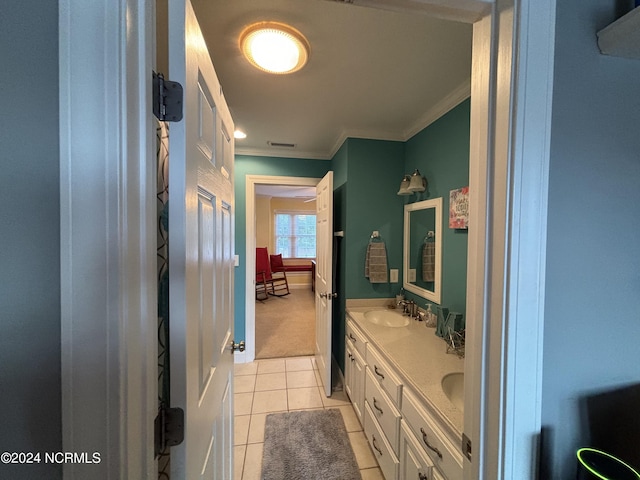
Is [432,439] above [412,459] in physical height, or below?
above

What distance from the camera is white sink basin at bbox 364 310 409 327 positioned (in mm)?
2115

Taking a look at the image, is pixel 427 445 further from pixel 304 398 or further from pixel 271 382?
pixel 271 382

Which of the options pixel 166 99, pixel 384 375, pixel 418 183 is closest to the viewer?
pixel 166 99

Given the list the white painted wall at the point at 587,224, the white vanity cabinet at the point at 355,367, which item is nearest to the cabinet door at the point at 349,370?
the white vanity cabinet at the point at 355,367

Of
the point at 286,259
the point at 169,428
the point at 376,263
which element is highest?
the point at 376,263

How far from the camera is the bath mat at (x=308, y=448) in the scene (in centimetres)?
156

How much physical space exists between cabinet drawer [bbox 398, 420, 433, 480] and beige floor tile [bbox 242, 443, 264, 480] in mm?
907

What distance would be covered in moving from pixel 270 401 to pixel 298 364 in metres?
0.69

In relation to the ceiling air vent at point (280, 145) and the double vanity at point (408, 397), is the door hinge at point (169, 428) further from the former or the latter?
the ceiling air vent at point (280, 145)

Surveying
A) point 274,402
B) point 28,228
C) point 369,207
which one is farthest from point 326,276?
point 28,228

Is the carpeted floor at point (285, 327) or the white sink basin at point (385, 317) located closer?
the white sink basin at point (385, 317)

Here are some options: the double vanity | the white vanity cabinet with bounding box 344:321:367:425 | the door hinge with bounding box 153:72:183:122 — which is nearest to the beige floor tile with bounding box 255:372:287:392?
the white vanity cabinet with bounding box 344:321:367:425

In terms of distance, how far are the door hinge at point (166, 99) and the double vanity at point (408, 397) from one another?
1252mm

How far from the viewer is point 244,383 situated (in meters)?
2.55
